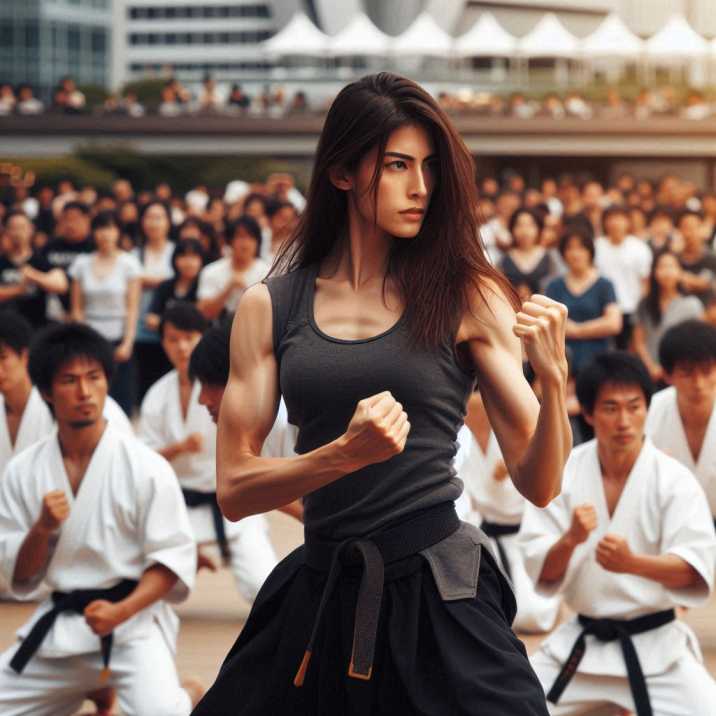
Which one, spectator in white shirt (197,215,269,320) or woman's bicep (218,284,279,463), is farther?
spectator in white shirt (197,215,269,320)

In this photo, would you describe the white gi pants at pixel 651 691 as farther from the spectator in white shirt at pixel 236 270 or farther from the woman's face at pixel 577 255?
the spectator in white shirt at pixel 236 270

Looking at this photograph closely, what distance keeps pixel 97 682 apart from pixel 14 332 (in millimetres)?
A: 2300

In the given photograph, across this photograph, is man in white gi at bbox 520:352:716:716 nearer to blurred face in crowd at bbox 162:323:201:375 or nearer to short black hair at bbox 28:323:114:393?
short black hair at bbox 28:323:114:393

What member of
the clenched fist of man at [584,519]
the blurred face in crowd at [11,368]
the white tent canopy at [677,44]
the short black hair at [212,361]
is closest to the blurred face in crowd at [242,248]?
the blurred face in crowd at [11,368]

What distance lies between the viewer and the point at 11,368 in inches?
269

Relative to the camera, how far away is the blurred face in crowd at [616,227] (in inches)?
433

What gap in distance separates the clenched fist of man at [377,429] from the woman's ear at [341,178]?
1.84 feet

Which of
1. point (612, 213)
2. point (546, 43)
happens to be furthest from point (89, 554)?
point (546, 43)

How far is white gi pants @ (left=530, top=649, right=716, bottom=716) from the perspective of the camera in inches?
180

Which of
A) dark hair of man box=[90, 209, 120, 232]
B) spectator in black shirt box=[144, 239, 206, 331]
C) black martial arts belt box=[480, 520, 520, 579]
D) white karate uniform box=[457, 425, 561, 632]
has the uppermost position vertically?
dark hair of man box=[90, 209, 120, 232]

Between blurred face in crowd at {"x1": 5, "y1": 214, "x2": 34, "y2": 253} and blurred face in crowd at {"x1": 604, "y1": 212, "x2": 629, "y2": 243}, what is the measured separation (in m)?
4.31

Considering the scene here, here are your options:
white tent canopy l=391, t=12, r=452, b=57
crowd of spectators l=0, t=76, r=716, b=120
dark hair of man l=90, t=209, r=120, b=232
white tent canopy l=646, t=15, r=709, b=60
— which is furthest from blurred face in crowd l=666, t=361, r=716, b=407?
white tent canopy l=391, t=12, r=452, b=57

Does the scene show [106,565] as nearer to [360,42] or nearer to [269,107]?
[269,107]

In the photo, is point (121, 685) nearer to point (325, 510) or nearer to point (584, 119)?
point (325, 510)
